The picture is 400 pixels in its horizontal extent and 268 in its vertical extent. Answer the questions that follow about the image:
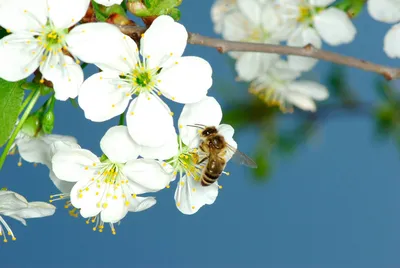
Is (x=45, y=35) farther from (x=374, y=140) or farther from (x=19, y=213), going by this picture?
(x=374, y=140)

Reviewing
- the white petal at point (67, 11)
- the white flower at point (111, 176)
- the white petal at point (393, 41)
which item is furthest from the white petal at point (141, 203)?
the white petal at point (393, 41)

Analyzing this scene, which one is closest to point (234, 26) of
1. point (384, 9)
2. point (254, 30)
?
point (254, 30)

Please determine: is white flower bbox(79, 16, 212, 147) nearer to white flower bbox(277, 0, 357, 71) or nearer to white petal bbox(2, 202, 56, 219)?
white petal bbox(2, 202, 56, 219)

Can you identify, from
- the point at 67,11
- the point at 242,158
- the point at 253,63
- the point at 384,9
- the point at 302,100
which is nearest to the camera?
the point at 67,11

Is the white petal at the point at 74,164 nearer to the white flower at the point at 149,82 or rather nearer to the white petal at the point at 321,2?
the white flower at the point at 149,82

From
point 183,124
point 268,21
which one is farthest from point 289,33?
point 183,124

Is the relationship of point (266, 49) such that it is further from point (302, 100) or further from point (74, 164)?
point (302, 100)
